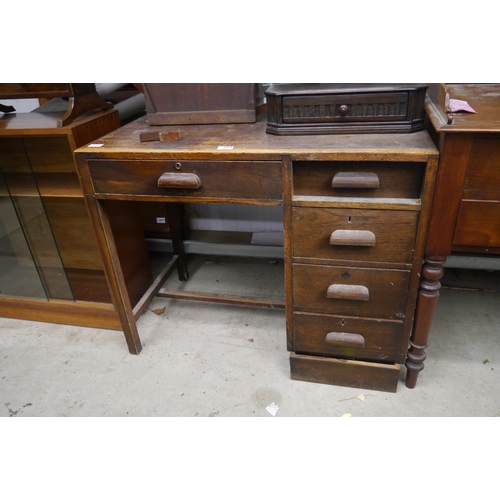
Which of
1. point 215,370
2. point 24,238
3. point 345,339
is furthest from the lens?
point 24,238

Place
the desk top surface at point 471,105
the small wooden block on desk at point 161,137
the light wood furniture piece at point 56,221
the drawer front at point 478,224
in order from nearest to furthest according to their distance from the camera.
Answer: the desk top surface at point 471,105 → the drawer front at point 478,224 → the small wooden block on desk at point 161,137 → the light wood furniture piece at point 56,221

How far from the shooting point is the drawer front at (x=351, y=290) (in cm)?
142

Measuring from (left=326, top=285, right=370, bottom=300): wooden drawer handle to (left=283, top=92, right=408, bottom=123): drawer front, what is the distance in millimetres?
571

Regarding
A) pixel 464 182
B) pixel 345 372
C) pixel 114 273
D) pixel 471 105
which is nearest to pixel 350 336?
pixel 345 372

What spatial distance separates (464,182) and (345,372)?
2.79 feet

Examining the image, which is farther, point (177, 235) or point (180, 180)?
point (177, 235)

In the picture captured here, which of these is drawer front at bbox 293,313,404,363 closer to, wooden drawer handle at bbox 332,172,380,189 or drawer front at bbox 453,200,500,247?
drawer front at bbox 453,200,500,247

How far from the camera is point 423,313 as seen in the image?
1.46 meters

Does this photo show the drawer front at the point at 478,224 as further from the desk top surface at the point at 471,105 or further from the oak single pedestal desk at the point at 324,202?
the desk top surface at the point at 471,105

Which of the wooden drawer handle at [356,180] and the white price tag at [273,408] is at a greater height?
the wooden drawer handle at [356,180]

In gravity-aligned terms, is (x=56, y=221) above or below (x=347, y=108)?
below

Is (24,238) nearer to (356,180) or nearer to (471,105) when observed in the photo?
(356,180)

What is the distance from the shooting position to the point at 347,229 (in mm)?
1354

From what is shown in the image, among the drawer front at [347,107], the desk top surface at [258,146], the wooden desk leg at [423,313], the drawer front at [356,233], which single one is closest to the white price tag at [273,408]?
the wooden desk leg at [423,313]
